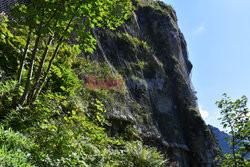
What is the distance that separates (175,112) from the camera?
9883 millimetres

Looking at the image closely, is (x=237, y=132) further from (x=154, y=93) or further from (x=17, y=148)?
(x=154, y=93)

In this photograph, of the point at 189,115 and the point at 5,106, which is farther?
the point at 189,115

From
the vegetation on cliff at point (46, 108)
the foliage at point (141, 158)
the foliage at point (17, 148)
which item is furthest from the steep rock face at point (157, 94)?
the foliage at point (17, 148)

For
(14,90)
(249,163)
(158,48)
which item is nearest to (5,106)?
(14,90)

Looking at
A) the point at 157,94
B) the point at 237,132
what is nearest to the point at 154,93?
the point at 157,94

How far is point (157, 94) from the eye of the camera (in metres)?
9.05

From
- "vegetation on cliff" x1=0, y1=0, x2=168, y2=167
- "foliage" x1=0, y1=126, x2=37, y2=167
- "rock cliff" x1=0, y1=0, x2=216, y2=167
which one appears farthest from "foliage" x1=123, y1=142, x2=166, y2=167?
"foliage" x1=0, y1=126, x2=37, y2=167

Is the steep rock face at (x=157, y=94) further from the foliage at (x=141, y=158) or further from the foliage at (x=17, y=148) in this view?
the foliage at (x=17, y=148)

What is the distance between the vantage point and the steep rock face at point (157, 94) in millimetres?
6484

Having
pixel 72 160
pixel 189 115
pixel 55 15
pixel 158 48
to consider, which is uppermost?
pixel 158 48

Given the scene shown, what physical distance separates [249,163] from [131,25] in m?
8.78

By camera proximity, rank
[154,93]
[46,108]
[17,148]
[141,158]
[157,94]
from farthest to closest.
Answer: [157,94], [154,93], [141,158], [46,108], [17,148]

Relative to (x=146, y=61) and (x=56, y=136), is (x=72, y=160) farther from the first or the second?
(x=146, y=61)

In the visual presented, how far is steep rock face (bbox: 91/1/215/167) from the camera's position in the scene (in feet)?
21.3
